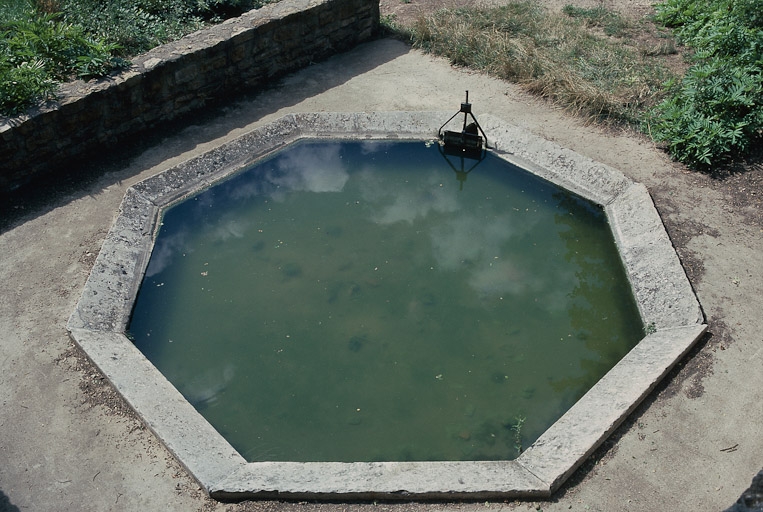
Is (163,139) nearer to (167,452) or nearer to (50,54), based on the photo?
(50,54)

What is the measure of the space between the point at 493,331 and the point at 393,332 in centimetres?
84

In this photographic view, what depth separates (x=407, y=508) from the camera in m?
4.29

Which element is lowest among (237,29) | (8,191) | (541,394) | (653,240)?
(541,394)

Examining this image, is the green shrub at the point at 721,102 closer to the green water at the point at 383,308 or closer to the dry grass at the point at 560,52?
the dry grass at the point at 560,52

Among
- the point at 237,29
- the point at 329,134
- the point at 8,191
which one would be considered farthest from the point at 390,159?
the point at 8,191

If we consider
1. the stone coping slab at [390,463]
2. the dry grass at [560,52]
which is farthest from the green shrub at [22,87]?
the dry grass at [560,52]

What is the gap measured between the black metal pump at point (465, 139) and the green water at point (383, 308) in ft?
0.73

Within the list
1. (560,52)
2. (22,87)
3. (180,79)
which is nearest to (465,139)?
(560,52)

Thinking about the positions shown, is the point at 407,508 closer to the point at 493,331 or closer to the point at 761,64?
the point at 493,331

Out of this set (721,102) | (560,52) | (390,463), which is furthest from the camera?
(560,52)

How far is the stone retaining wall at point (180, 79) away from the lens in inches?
270

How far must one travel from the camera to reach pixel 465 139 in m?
7.71

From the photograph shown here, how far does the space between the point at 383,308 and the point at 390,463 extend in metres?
1.73

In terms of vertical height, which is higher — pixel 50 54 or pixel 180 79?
pixel 50 54
